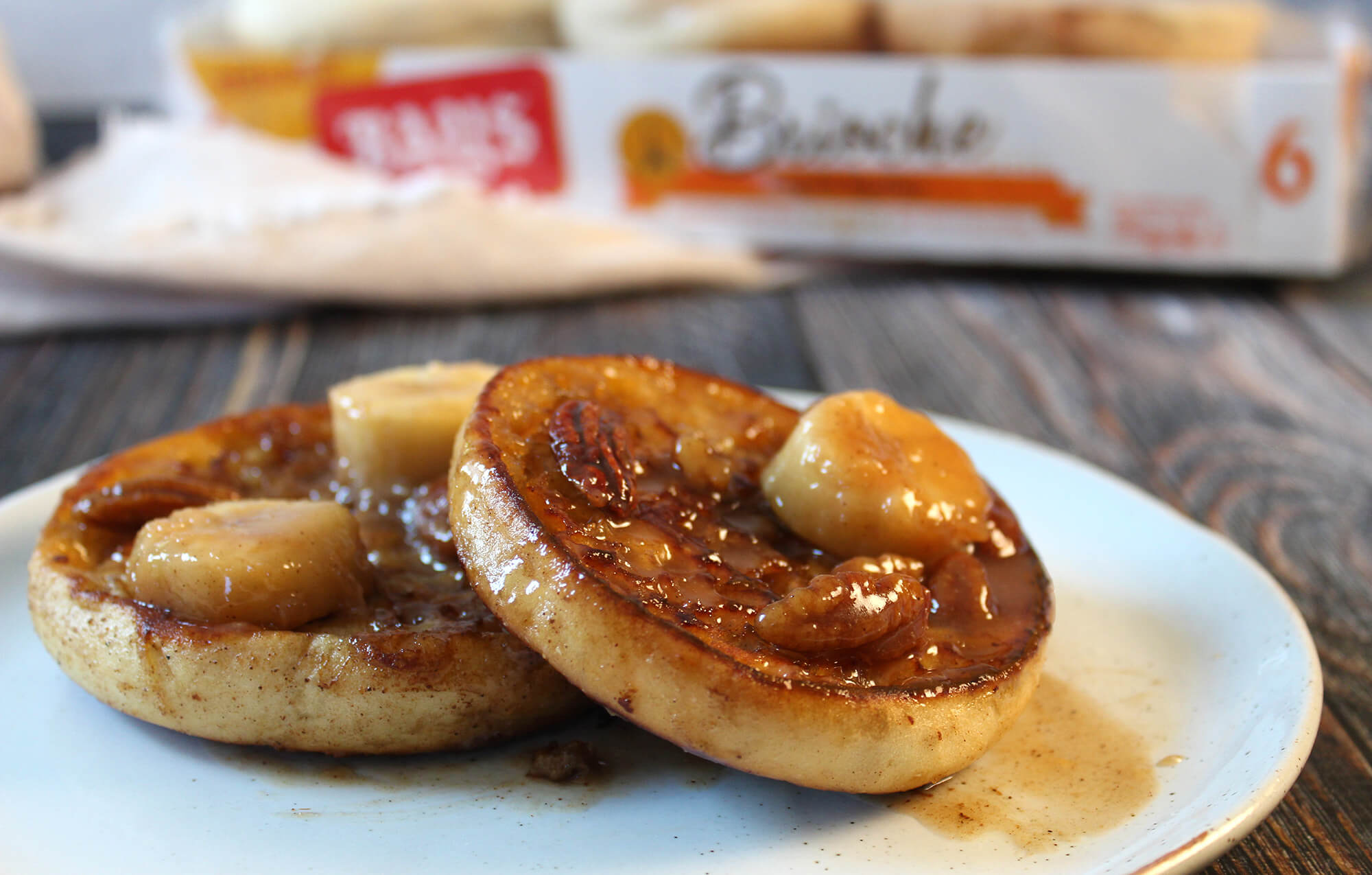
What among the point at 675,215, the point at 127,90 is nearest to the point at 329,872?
the point at 675,215

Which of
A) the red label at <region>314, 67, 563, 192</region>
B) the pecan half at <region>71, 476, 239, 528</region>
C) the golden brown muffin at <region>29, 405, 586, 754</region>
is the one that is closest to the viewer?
the golden brown muffin at <region>29, 405, 586, 754</region>

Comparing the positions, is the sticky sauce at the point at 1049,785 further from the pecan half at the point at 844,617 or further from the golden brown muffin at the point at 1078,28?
the golden brown muffin at the point at 1078,28

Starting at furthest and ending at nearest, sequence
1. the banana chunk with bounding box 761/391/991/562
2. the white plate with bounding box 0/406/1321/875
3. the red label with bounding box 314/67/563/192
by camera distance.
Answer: the red label with bounding box 314/67/563/192, the banana chunk with bounding box 761/391/991/562, the white plate with bounding box 0/406/1321/875

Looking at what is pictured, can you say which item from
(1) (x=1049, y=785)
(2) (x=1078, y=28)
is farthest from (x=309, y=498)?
(2) (x=1078, y=28)

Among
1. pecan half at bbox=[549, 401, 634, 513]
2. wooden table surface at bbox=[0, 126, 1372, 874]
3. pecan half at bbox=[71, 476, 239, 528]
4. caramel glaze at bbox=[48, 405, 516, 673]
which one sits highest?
pecan half at bbox=[549, 401, 634, 513]

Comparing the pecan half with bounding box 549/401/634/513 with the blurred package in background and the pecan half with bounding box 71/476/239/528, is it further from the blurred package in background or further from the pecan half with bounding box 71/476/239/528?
the blurred package in background

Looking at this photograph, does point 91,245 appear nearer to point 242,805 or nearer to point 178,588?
point 178,588

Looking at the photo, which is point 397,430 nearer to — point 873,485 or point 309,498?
point 309,498

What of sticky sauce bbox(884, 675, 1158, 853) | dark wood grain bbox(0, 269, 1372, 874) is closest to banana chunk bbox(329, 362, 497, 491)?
sticky sauce bbox(884, 675, 1158, 853)
